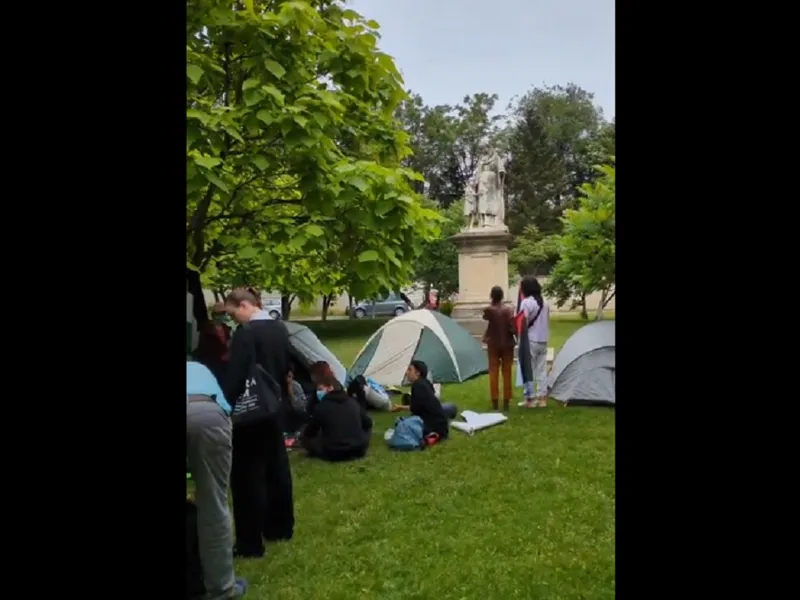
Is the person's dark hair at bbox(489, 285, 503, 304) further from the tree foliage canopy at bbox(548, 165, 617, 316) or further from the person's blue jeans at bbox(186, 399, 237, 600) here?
the person's blue jeans at bbox(186, 399, 237, 600)

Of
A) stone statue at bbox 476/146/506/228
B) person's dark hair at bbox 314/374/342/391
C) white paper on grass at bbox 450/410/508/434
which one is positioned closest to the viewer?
person's dark hair at bbox 314/374/342/391

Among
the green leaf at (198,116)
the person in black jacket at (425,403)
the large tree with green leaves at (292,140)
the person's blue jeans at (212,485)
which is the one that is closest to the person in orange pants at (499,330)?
the person in black jacket at (425,403)

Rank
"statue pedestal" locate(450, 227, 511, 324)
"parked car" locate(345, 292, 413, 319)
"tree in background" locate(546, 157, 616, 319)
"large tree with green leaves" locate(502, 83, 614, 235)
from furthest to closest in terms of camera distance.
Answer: "large tree with green leaves" locate(502, 83, 614, 235) < "parked car" locate(345, 292, 413, 319) < "statue pedestal" locate(450, 227, 511, 324) < "tree in background" locate(546, 157, 616, 319)

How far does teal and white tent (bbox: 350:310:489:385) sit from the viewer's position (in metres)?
11.5

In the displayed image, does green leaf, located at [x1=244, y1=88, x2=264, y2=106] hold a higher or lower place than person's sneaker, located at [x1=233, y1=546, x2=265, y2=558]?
higher

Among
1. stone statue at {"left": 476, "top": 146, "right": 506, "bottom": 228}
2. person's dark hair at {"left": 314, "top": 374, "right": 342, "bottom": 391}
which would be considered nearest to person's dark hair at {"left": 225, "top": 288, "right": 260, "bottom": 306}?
person's dark hair at {"left": 314, "top": 374, "right": 342, "bottom": 391}

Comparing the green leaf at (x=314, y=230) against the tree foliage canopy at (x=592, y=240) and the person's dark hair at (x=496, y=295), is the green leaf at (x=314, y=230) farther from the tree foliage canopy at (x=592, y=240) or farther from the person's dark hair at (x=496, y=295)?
the tree foliage canopy at (x=592, y=240)

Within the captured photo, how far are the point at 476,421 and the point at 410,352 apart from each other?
341 cm

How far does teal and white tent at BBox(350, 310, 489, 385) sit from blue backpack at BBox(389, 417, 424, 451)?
3.92 m

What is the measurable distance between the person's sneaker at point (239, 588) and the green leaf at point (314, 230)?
240 centimetres

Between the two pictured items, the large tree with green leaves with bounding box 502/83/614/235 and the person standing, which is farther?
the large tree with green leaves with bounding box 502/83/614/235
